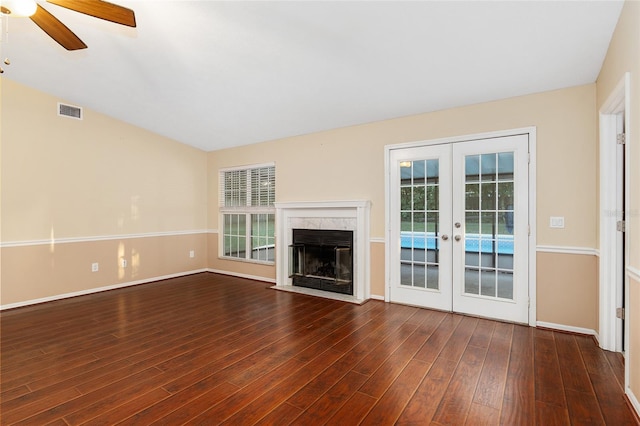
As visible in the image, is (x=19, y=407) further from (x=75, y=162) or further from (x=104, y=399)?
(x=75, y=162)

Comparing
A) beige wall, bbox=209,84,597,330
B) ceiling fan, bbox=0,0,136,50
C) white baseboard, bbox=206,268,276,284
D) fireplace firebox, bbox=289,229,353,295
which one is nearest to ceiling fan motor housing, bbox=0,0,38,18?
ceiling fan, bbox=0,0,136,50

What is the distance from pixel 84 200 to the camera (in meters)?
4.71

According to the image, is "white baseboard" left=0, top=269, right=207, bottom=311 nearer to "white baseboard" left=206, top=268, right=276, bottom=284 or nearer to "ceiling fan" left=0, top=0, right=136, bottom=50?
"white baseboard" left=206, top=268, right=276, bottom=284

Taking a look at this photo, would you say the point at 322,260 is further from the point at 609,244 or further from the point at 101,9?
the point at 101,9

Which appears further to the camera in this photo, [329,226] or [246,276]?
[246,276]

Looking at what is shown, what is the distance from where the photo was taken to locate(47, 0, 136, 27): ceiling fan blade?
207cm

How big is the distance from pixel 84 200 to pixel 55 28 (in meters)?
3.14

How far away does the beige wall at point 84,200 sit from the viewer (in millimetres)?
4066

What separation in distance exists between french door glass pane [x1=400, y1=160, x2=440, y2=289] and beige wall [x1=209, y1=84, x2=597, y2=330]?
1.00 feet

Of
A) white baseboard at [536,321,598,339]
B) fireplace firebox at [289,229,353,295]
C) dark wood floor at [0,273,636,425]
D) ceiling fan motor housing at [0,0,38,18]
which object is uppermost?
ceiling fan motor housing at [0,0,38,18]

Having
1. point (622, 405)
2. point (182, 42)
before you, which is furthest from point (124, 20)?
point (622, 405)

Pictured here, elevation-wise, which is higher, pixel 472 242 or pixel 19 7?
pixel 19 7

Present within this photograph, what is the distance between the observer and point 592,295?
3049 millimetres

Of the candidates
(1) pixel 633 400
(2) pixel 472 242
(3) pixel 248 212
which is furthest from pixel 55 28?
(1) pixel 633 400
